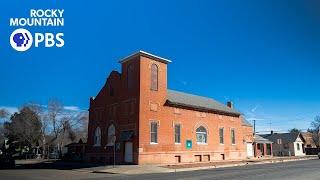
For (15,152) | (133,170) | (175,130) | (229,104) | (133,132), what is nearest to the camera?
(133,170)

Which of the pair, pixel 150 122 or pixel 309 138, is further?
pixel 309 138

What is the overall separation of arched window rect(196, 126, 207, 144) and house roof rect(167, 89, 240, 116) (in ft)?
8.41

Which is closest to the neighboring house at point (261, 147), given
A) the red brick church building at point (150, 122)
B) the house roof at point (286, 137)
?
the red brick church building at point (150, 122)

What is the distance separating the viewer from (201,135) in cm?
4572

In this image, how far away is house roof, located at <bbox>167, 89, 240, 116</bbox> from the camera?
141 ft

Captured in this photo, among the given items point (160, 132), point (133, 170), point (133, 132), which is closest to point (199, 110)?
point (160, 132)

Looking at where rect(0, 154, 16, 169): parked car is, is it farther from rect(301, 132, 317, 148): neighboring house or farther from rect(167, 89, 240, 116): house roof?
rect(301, 132, 317, 148): neighboring house

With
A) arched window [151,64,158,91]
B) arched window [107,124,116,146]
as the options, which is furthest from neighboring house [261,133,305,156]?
arched window [151,64,158,91]

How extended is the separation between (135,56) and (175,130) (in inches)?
383

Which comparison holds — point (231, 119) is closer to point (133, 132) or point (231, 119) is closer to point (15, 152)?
point (133, 132)

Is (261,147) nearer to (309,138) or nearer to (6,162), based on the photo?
(6,162)

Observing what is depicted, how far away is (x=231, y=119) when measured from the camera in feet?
171

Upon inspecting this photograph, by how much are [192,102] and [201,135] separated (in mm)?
4304

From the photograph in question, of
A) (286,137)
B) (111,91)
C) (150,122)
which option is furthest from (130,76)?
(286,137)
